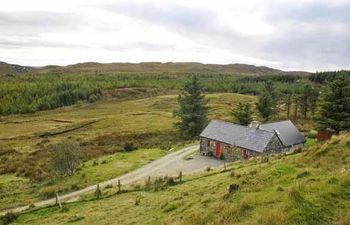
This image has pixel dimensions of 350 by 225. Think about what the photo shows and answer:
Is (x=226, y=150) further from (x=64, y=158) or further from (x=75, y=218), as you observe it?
(x=75, y=218)

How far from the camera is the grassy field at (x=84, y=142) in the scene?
40781 mm

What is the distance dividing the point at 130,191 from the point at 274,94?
74437mm

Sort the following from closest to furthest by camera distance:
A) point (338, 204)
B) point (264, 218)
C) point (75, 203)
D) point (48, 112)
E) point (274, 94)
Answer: point (264, 218)
point (338, 204)
point (75, 203)
point (274, 94)
point (48, 112)

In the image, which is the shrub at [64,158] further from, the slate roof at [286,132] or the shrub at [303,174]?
the shrub at [303,174]

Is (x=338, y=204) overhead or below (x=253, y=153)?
overhead

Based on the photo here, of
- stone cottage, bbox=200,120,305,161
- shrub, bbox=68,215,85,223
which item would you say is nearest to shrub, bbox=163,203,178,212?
shrub, bbox=68,215,85,223

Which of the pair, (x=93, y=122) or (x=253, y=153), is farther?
(x=93, y=122)

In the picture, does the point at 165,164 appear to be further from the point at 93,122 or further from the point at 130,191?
the point at 93,122

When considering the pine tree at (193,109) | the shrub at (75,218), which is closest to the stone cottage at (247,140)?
the pine tree at (193,109)

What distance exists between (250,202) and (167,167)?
32418 mm

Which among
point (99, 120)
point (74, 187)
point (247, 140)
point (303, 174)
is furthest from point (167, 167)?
point (99, 120)

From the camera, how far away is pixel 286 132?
57.7 m

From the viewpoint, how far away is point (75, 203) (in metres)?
30.5

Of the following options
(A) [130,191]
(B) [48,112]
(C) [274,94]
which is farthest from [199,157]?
(B) [48,112]
